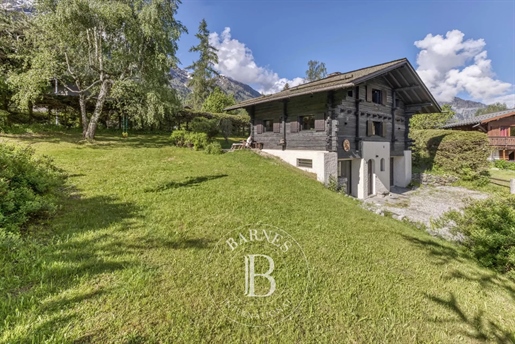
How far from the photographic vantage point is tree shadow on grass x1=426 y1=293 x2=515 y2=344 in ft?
10.8

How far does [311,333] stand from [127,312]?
7.34ft

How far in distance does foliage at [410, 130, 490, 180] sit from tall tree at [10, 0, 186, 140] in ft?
71.6

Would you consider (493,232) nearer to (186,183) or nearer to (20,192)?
(186,183)

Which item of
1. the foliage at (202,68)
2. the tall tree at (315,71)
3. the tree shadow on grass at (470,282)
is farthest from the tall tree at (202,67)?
the tree shadow on grass at (470,282)

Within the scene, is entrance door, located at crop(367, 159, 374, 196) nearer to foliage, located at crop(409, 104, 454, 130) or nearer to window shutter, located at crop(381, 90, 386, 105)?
window shutter, located at crop(381, 90, 386, 105)

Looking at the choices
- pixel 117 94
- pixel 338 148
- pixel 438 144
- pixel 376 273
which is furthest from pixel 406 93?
pixel 117 94

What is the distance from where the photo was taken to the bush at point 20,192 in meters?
3.91

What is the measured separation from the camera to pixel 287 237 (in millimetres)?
5129

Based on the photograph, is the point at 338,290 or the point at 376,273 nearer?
the point at 338,290

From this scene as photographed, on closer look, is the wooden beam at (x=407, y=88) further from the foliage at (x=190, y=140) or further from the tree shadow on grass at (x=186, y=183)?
the tree shadow on grass at (x=186, y=183)

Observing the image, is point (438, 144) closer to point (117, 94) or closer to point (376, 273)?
point (376, 273)

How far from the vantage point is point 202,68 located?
44.1 meters

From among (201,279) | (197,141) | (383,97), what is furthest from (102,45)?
(383,97)

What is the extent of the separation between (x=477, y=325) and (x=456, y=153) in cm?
1919
